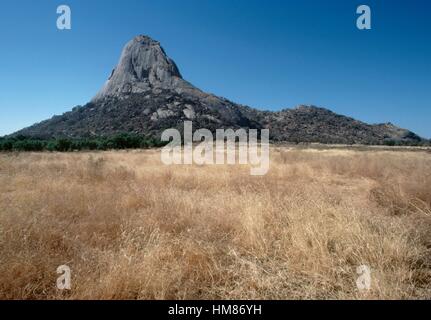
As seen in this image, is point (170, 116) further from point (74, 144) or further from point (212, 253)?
point (212, 253)

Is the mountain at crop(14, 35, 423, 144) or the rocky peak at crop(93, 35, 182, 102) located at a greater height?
the rocky peak at crop(93, 35, 182, 102)

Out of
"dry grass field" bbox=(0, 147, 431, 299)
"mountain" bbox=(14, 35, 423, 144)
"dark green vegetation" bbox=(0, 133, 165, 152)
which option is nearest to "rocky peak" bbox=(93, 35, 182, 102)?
"mountain" bbox=(14, 35, 423, 144)

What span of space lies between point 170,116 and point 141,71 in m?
73.5

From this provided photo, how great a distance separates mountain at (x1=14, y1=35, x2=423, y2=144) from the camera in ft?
307

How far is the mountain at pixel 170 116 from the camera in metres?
93.5

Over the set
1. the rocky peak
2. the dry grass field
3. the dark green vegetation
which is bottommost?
the dry grass field

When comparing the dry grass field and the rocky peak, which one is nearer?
the dry grass field

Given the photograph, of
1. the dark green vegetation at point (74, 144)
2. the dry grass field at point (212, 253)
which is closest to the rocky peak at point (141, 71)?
the dark green vegetation at point (74, 144)

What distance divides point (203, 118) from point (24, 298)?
100 meters

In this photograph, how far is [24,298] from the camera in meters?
2.62

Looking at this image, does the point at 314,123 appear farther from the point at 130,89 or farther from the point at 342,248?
the point at 342,248

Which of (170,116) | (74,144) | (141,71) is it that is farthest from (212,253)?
(141,71)

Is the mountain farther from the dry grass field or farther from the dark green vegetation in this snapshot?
the dry grass field

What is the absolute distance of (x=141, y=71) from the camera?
516ft
